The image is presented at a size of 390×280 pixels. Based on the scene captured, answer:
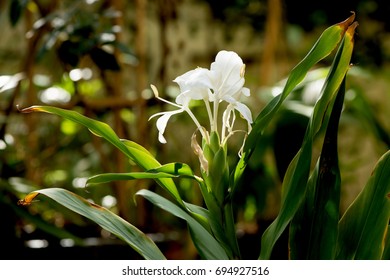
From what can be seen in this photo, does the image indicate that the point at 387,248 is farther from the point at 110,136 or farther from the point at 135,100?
the point at 135,100

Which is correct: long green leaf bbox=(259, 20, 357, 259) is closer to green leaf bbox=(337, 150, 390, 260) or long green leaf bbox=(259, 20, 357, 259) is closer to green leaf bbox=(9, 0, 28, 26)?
green leaf bbox=(337, 150, 390, 260)

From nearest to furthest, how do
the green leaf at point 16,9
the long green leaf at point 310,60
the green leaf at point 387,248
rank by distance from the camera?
the long green leaf at point 310,60 < the green leaf at point 387,248 < the green leaf at point 16,9

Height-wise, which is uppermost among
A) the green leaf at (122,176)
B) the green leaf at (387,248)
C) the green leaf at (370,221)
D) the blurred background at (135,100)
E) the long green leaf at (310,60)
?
the long green leaf at (310,60)

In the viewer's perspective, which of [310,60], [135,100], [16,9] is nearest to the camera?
[310,60]

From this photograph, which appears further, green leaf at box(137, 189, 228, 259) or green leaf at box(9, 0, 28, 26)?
green leaf at box(9, 0, 28, 26)

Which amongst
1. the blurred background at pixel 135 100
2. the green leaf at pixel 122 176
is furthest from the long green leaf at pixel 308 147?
the blurred background at pixel 135 100

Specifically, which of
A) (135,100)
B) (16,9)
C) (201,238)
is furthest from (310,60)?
(135,100)

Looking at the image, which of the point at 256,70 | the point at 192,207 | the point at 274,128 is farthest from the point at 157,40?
the point at 192,207

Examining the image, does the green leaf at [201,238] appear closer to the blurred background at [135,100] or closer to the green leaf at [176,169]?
the green leaf at [176,169]

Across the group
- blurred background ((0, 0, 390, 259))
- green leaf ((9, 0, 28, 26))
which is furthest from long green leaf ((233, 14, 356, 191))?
green leaf ((9, 0, 28, 26))
